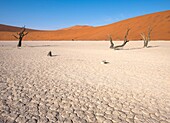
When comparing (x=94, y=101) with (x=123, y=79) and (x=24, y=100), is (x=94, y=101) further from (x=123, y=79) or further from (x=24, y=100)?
(x=123, y=79)

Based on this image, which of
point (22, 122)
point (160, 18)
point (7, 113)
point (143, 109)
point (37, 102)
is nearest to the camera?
point (22, 122)

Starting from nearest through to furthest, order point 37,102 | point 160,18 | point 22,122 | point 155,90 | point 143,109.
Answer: point 22,122, point 143,109, point 37,102, point 155,90, point 160,18

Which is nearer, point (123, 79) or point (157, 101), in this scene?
point (157, 101)

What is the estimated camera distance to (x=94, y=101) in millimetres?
4207

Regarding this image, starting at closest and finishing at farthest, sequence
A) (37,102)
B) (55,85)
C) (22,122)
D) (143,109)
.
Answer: (22,122)
(143,109)
(37,102)
(55,85)

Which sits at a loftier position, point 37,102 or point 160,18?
point 160,18

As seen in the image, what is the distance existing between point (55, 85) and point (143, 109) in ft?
9.88

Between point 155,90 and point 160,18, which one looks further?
point 160,18

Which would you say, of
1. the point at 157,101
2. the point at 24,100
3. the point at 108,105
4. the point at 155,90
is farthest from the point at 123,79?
the point at 24,100

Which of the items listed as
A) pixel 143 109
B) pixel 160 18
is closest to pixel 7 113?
pixel 143 109

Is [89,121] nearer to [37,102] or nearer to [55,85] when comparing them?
[37,102]

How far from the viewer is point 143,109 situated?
12.3 feet

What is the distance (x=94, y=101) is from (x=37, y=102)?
4.91 ft

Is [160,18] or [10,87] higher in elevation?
[160,18]
